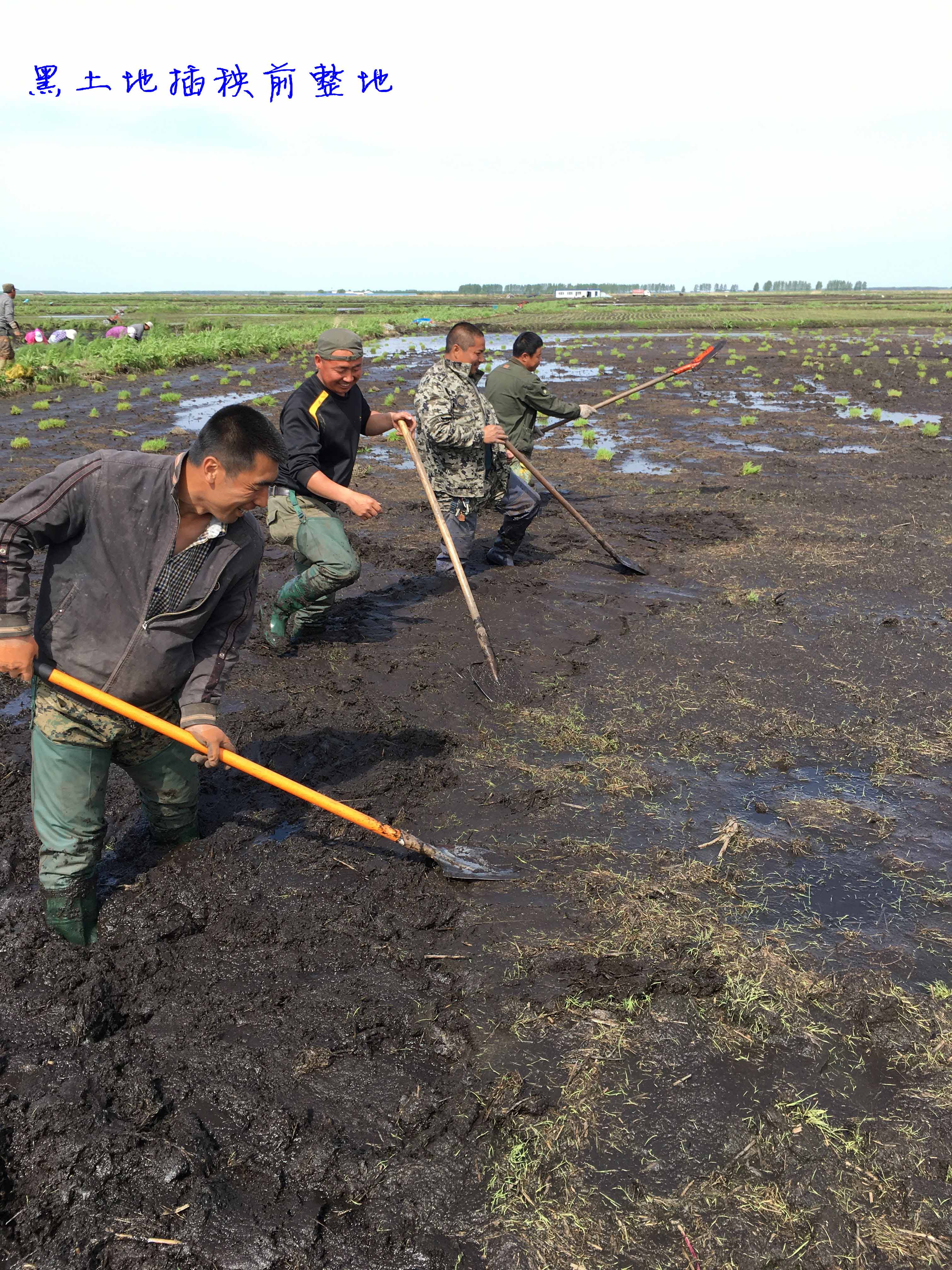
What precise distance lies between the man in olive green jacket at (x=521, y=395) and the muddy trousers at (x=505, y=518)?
445mm

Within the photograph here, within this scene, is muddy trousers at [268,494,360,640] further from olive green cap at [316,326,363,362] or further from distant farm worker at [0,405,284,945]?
distant farm worker at [0,405,284,945]

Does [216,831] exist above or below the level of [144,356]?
below

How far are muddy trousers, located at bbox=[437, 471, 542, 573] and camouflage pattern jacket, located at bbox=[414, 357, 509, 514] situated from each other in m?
0.05

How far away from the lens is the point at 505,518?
8602mm

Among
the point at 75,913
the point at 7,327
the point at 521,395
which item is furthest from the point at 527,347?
the point at 7,327

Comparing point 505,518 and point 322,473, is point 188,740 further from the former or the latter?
point 505,518

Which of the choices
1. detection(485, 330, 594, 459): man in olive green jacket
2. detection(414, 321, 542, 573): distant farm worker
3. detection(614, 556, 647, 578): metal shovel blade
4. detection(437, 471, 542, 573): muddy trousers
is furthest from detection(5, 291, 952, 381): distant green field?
detection(614, 556, 647, 578): metal shovel blade

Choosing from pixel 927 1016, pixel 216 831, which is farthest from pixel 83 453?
pixel 927 1016

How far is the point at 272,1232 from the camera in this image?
236 centimetres

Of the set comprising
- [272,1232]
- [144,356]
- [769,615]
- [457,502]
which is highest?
[144,356]

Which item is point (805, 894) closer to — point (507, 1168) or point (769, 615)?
point (507, 1168)

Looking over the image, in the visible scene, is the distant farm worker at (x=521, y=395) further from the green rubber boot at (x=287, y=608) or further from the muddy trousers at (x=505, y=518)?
the green rubber boot at (x=287, y=608)

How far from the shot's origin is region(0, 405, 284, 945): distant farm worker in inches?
113

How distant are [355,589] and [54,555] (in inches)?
197
